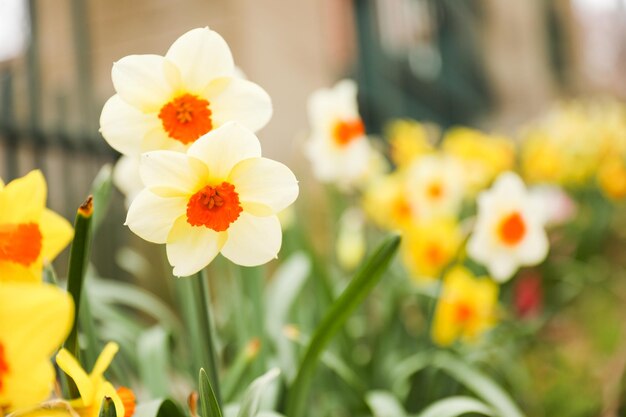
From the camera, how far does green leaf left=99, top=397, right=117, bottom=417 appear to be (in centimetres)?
38

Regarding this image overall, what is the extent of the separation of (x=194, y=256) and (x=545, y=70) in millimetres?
9348

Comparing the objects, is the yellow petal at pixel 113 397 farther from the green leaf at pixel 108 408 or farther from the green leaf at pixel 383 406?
the green leaf at pixel 383 406

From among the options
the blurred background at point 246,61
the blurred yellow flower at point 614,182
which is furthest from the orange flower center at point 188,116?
the blurred yellow flower at point 614,182

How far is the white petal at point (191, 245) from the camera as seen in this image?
1.40 feet

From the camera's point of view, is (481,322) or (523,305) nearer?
(481,322)

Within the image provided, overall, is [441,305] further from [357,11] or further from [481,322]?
[357,11]

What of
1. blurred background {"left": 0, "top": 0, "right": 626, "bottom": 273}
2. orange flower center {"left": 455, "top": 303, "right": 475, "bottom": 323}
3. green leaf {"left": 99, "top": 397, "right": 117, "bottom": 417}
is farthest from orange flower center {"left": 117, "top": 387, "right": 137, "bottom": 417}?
blurred background {"left": 0, "top": 0, "right": 626, "bottom": 273}

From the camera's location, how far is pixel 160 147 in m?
0.46

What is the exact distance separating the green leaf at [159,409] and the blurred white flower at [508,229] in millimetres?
489

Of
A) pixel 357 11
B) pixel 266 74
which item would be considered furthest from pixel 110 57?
pixel 357 11

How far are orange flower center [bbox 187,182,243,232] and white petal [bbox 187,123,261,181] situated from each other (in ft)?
0.04

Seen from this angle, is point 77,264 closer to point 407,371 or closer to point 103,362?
point 103,362

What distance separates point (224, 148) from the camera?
414mm

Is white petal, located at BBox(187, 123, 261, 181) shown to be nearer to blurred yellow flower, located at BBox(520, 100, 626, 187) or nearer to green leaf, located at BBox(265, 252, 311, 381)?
green leaf, located at BBox(265, 252, 311, 381)
